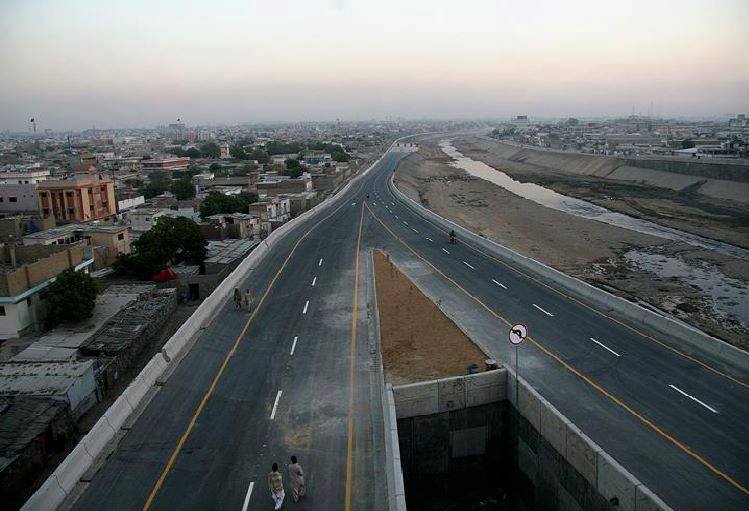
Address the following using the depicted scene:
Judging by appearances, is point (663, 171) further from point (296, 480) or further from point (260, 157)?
point (296, 480)

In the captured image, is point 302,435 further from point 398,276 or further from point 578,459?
point 398,276

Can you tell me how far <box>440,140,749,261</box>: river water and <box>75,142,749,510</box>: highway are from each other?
113 feet

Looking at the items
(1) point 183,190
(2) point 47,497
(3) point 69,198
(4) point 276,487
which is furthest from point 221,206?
(4) point 276,487

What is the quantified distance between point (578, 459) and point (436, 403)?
460cm

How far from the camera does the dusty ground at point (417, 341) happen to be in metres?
19.1

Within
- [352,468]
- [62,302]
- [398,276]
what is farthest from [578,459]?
[62,302]

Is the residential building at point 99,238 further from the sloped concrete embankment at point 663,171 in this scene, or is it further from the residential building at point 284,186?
the sloped concrete embankment at point 663,171

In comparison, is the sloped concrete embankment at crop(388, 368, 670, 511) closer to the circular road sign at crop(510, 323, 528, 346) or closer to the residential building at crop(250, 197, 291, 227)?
the circular road sign at crop(510, 323, 528, 346)

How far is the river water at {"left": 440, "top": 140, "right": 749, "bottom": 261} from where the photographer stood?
2098 inches

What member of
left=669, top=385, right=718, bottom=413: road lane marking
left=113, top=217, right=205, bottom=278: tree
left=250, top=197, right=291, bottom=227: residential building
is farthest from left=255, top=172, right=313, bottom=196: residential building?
left=669, top=385, right=718, bottom=413: road lane marking

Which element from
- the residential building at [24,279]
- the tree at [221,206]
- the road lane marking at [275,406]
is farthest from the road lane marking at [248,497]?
the tree at [221,206]

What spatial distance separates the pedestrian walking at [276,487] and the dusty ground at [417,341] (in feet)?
21.9

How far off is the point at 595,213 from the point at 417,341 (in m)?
60.1

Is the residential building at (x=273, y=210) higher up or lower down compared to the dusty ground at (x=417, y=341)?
higher up
